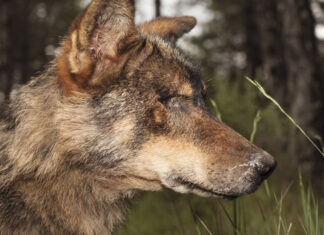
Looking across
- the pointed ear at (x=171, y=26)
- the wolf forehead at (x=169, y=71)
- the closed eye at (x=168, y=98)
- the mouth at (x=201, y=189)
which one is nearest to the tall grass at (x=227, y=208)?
the pointed ear at (x=171, y=26)

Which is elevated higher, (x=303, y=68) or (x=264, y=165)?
(x=264, y=165)

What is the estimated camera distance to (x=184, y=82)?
9.28 feet

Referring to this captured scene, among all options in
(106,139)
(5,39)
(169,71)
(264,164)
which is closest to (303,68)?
(169,71)

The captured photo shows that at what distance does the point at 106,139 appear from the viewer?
8.54 feet

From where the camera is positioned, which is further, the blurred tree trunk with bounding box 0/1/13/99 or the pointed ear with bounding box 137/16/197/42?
the blurred tree trunk with bounding box 0/1/13/99

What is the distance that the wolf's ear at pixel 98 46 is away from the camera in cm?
252

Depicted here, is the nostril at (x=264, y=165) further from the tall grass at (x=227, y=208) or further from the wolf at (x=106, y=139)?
the tall grass at (x=227, y=208)

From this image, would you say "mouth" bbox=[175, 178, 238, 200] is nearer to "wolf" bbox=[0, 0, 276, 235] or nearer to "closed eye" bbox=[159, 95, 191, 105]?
"wolf" bbox=[0, 0, 276, 235]

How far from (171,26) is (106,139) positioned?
5.00ft

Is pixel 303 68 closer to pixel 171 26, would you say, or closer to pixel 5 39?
pixel 171 26

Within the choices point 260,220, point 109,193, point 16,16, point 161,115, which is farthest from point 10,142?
point 16,16

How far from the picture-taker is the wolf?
99.0 inches

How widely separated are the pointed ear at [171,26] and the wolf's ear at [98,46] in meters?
0.86

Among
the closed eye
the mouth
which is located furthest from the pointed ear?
the mouth
